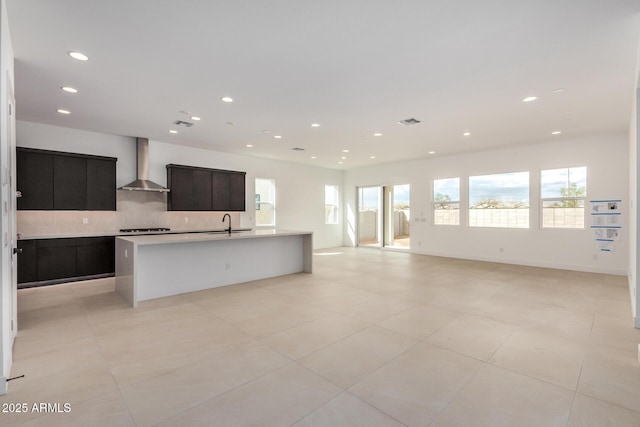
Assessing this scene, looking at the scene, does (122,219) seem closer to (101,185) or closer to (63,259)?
(101,185)

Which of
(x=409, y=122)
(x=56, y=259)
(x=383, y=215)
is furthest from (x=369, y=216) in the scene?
(x=56, y=259)

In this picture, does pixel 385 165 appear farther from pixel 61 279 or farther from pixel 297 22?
pixel 61 279

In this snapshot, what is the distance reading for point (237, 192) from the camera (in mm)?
7934

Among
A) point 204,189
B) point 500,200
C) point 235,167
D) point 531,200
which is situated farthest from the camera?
point 235,167

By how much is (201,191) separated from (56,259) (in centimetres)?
295

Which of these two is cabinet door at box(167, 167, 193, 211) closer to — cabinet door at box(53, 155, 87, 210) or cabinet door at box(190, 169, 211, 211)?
cabinet door at box(190, 169, 211, 211)

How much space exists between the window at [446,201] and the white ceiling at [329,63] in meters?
3.04

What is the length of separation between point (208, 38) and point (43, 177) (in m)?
4.74

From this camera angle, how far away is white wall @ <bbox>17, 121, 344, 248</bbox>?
568cm

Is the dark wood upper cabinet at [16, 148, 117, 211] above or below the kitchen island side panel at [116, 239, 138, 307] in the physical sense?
A: above

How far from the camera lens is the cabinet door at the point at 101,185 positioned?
587 cm

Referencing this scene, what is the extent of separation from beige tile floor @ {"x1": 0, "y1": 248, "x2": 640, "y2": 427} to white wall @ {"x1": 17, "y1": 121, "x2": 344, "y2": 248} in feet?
9.19

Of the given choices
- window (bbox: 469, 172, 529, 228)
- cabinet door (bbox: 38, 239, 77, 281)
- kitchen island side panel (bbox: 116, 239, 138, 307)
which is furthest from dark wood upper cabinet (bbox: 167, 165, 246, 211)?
window (bbox: 469, 172, 529, 228)

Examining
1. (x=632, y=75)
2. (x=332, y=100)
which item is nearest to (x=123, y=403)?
(x=332, y=100)
